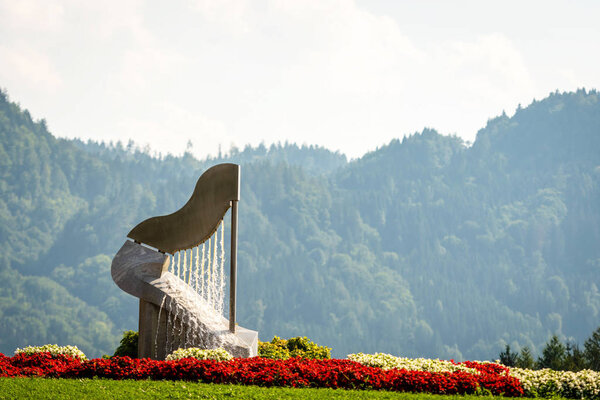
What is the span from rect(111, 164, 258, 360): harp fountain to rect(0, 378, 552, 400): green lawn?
1.70 metres

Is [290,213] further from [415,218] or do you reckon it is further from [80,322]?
[80,322]

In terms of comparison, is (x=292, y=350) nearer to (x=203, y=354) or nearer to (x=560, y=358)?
(x=203, y=354)

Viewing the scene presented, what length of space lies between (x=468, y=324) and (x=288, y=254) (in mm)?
19059

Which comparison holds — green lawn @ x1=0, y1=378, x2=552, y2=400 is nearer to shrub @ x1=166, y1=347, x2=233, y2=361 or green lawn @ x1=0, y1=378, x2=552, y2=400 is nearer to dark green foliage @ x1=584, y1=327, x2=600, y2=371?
shrub @ x1=166, y1=347, x2=233, y2=361

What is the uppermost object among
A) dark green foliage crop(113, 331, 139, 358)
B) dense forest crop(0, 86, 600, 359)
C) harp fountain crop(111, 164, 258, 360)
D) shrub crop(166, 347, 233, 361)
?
dense forest crop(0, 86, 600, 359)

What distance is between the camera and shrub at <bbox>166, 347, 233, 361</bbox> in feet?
23.3

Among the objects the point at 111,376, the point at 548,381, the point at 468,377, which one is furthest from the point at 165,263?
the point at 548,381

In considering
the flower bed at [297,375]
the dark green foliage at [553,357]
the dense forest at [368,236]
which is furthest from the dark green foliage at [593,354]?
the dense forest at [368,236]

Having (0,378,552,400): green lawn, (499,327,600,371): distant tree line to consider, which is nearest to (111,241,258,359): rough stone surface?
(0,378,552,400): green lawn

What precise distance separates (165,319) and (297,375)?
2.27 metres

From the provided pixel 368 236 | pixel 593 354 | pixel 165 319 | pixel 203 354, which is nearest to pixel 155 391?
pixel 203 354

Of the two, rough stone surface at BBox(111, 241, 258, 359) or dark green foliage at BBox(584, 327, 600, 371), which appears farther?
dark green foliage at BBox(584, 327, 600, 371)

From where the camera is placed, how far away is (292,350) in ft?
31.9

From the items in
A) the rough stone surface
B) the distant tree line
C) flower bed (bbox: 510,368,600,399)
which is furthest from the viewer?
the distant tree line
